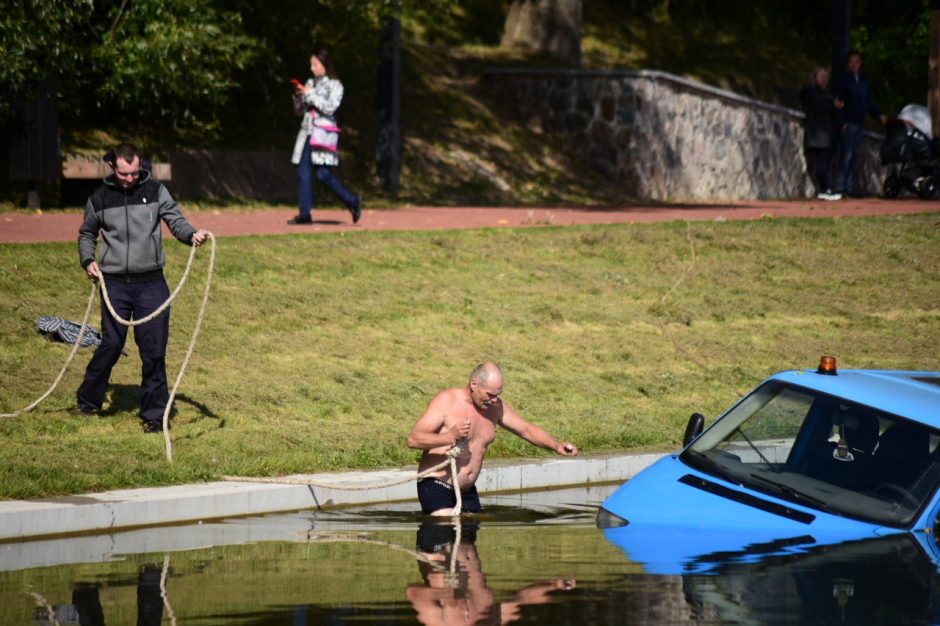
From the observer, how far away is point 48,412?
11727mm

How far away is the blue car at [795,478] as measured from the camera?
789 cm

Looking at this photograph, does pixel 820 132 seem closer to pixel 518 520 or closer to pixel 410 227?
pixel 410 227

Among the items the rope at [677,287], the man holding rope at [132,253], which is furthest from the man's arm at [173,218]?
the rope at [677,287]

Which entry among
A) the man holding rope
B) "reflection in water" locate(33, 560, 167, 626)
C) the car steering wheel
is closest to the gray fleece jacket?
the man holding rope

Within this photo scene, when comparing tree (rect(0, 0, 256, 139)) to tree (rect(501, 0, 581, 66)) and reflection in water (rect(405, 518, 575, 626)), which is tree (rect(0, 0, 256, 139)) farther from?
reflection in water (rect(405, 518, 575, 626))

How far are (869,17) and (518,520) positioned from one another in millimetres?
28490

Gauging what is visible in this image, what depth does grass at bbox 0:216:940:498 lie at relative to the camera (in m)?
11.5

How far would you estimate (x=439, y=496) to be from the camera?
9.74m

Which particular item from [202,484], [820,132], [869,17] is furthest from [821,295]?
[869,17]

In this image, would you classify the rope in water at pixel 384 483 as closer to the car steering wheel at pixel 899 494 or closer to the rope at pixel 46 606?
the car steering wheel at pixel 899 494

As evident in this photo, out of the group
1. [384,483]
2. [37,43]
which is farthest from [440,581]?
[37,43]

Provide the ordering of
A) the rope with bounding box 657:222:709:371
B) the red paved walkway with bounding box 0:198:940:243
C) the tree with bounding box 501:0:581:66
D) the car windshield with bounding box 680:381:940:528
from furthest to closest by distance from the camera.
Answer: the tree with bounding box 501:0:581:66, the red paved walkway with bounding box 0:198:940:243, the rope with bounding box 657:222:709:371, the car windshield with bounding box 680:381:940:528

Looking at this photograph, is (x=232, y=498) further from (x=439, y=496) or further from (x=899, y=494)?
(x=899, y=494)

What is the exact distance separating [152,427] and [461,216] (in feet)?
33.2
